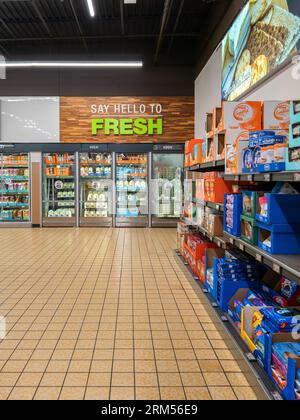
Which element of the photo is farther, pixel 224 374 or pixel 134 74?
pixel 134 74

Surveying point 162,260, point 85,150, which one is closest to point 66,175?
point 85,150

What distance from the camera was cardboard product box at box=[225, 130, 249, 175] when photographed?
349 cm

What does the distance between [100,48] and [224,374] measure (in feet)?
34.3

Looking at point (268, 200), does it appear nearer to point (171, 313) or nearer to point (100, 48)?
point (171, 313)

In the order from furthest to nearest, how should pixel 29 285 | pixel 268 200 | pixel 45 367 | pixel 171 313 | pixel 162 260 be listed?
1. pixel 162 260
2. pixel 29 285
3. pixel 171 313
4. pixel 45 367
5. pixel 268 200

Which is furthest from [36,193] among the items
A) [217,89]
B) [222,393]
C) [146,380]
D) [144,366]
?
[222,393]

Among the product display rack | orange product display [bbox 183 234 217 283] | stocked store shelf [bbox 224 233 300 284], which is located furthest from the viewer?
orange product display [bbox 183 234 217 283]

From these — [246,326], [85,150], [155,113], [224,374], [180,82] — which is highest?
[180,82]

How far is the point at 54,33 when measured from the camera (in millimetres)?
10320

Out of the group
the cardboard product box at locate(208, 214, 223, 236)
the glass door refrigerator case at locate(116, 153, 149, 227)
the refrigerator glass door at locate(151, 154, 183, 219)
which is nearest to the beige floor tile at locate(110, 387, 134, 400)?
the cardboard product box at locate(208, 214, 223, 236)

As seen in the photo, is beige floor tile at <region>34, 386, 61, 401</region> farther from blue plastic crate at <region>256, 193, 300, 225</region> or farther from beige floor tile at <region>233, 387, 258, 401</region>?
blue plastic crate at <region>256, 193, 300, 225</region>

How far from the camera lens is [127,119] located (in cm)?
1143

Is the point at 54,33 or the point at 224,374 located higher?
the point at 54,33

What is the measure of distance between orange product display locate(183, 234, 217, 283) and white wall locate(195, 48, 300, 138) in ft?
6.77
